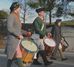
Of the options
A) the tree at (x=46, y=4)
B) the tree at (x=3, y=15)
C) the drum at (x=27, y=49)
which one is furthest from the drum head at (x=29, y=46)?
the tree at (x=3, y=15)

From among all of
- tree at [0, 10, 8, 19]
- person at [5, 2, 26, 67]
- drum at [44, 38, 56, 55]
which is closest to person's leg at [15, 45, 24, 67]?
person at [5, 2, 26, 67]

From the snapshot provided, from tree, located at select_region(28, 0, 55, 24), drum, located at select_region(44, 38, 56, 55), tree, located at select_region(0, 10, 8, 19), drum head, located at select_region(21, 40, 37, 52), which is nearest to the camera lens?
drum head, located at select_region(21, 40, 37, 52)

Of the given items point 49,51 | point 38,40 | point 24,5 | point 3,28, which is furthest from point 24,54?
point 24,5

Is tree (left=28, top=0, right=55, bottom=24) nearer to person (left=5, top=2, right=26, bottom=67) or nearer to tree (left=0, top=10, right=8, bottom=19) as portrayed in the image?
tree (left=0, top=10, right=8, bottom=19)

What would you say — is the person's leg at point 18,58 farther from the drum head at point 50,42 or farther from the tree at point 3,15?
the tree at point 3,15

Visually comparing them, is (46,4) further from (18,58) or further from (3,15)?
(18,58)

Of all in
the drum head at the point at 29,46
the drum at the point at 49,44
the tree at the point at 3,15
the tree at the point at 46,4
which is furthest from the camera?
the tree at the point at 3,15

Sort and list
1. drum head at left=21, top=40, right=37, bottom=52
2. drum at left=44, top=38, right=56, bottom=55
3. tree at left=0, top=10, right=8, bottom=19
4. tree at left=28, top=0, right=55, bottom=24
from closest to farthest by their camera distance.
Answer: drum head at left=21, top=40, right=37, bottom=52 → drum at left=44, top=38, right=56, bottom=55 → tree at left=28, top=0, right=55, bottom=24 → tree at left=0, top=10, right=8, bottom=19

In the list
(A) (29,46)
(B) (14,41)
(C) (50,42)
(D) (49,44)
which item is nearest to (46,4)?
(C) (50,42)

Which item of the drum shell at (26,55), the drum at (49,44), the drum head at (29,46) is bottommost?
the drum at (49,44)

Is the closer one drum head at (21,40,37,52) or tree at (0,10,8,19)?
drum head at (21,40,37,52)

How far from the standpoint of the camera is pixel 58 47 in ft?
50.5

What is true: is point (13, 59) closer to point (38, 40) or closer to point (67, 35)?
point (38, 40)

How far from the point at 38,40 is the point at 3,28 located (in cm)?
1480
